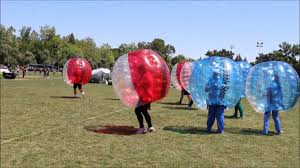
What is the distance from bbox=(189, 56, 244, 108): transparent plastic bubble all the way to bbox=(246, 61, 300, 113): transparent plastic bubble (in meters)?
0.45

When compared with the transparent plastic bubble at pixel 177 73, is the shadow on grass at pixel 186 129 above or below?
below

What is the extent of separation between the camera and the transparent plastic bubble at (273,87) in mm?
11539

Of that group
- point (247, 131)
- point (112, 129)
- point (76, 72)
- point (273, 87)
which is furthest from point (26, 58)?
point (273, 87)

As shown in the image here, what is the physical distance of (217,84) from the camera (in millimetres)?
11227

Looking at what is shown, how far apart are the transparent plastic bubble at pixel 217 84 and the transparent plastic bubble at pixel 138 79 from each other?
1.51m

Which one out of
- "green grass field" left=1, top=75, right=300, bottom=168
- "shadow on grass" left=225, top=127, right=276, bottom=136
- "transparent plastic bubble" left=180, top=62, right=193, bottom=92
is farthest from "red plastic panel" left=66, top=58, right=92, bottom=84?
A: "shadow on grass" left=225, top=127, right=276, bottom=136

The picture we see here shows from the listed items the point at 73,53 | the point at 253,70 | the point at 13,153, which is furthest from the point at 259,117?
the point at 73,53

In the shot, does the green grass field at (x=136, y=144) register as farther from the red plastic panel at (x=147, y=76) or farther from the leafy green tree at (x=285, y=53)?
the leafy green tree at (x=285, y=53)

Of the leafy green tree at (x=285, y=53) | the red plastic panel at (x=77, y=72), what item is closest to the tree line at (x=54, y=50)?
the leafy green tree at (x=285, y=53)

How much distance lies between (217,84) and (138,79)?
2.35m

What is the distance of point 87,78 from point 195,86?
11.4 metres

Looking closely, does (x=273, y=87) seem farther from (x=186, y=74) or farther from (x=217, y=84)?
(x=186, y=74)

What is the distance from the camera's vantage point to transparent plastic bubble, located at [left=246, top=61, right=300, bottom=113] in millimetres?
11539

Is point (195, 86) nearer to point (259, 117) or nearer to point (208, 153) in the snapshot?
point (208, 153)
